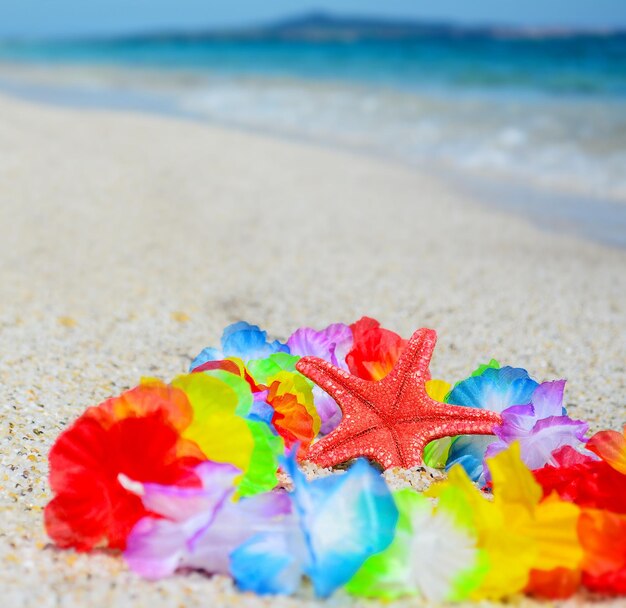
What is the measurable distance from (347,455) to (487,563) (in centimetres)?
56

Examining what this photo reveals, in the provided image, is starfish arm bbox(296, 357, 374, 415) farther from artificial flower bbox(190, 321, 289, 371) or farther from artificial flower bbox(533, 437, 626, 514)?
artificial flower bbox(533, 437, 626, 514)

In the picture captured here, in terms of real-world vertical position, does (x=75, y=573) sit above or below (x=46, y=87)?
below

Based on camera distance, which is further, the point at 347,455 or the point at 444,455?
the point at 444,455

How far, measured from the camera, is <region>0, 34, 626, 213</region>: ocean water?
9.09 meters

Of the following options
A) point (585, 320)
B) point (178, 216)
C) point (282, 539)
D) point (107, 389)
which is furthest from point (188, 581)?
point (178, 216)

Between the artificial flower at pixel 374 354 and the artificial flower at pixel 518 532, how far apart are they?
72 centimetres

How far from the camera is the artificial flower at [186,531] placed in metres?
1.55

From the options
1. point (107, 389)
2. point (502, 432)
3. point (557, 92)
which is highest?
point (557, 92)

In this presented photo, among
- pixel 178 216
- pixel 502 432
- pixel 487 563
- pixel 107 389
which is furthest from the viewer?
pixel 178 216

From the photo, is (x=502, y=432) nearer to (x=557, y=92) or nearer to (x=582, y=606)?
(x=582, y=606)

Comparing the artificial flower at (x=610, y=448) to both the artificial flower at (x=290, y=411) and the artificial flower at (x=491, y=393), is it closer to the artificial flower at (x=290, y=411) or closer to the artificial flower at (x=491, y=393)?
the artificial flower at (x=491, y=393)

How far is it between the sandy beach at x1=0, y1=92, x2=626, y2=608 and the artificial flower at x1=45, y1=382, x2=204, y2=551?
63mm

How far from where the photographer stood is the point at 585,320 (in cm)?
363

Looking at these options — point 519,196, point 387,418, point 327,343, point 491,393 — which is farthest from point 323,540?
point 519,196
